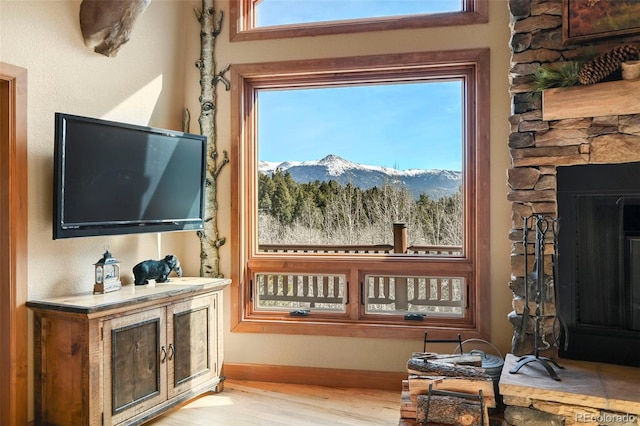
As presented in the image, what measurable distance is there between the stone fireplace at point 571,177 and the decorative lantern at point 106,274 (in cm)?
238

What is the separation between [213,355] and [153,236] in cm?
97

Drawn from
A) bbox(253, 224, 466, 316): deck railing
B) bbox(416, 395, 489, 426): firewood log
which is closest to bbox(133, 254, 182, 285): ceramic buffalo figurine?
bbox(253, 224, 466, 316): deck railing

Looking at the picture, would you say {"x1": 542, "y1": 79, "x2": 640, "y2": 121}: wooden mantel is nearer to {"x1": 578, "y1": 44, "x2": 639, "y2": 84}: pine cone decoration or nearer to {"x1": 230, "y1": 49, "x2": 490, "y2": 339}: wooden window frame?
{"x1": 578, "y1": 44, "x2": 639, "y2": 84}: pine cone decoration

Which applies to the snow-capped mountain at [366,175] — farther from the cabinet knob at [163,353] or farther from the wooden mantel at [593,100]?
the cabinet knob at [163,353]

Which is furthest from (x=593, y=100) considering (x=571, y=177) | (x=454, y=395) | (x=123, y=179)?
(x=123, y=179)

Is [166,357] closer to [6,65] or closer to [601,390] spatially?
[6,65]

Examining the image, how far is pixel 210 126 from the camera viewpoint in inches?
151

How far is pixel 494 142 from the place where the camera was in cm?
341

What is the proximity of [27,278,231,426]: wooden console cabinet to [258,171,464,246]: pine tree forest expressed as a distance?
0.95 metres

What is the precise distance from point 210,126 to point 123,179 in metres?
1.00

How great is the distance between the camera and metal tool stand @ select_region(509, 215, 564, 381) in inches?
105

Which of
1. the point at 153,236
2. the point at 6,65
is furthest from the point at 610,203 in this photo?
the point at 6,65

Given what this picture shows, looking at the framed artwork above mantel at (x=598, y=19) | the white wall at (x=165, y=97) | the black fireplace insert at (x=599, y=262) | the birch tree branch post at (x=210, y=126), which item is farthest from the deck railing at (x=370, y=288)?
the framed artwork above mantel at (x=598, y=19)

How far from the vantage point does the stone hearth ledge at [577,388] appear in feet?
7.51
